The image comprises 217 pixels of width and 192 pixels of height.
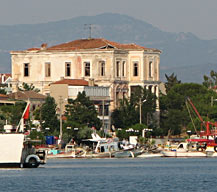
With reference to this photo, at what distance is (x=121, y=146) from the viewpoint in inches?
7461

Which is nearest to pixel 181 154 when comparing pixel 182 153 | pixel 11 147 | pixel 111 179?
pixel 182 153

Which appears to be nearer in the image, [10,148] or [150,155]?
[10,148]

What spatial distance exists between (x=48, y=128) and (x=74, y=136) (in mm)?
5697

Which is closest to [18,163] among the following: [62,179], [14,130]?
[14,130]

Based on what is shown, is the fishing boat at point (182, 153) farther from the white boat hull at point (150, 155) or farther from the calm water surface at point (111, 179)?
the calm water surface at point (111, 179)

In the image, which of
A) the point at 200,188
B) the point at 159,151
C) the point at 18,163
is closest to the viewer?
the point at 200,188

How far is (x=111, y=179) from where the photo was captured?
4343 inches

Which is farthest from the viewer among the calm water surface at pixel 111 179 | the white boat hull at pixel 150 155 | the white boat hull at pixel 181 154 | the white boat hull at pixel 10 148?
the white boat hull at pixel 181 154

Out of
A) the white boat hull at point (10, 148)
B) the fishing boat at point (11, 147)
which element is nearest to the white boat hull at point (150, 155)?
the fishing boat at point (11, 147)

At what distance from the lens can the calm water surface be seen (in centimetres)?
9800

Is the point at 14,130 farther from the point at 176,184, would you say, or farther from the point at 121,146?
the point at 121,146

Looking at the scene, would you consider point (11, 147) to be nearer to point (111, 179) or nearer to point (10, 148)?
point (10, 148)

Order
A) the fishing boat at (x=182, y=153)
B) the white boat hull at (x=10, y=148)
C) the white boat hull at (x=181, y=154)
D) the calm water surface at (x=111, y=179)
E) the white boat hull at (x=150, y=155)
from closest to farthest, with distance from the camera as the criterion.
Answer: the calm water surface at (x=111, y=179) < the white boat hull at (x=10, y=148) < the white boat hull at (x=150, y=155) < the white boat hull at (x=181, y=154) < the fishing boat at (x=182, y=153)

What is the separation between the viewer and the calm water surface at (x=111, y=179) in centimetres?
9800
